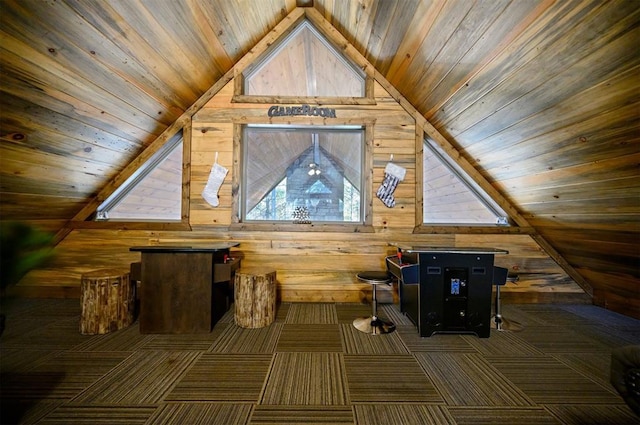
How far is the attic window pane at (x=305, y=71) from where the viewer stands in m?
3.12

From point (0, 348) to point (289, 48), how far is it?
398 centimetres

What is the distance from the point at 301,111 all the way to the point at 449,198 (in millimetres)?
2124

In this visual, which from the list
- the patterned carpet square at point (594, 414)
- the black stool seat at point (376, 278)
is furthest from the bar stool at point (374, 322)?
the patterned carpet square at point (594, 414)

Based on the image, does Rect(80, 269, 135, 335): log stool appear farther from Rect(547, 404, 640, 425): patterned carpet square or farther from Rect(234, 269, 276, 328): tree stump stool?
Rect(547, 404, 640, 425): patterned carpet square

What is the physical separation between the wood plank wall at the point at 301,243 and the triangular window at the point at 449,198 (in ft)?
0.73

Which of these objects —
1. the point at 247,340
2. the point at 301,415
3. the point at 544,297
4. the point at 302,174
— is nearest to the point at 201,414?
the point at 301,415

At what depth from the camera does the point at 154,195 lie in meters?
3.17

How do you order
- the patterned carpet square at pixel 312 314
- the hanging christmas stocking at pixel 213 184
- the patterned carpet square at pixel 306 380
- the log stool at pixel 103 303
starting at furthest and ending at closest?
the hanging christmas stocking at pixel 213 184 → the patterned carpet square at pixel 312 314 → the log stool at pixel 103 303 → the patterned carpet square at pixel 306 380

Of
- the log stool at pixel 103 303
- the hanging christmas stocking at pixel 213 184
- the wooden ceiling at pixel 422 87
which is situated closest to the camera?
the wooden ceiling at pixel 422 87

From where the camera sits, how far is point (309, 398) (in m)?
1.42

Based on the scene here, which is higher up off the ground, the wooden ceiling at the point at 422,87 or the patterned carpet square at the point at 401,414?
the wooden ceiling at the point at 422,87

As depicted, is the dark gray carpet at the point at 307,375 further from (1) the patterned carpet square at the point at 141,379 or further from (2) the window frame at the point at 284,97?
(2) the window frame at the point at 284,97

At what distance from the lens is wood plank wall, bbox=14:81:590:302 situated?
9.71 ft

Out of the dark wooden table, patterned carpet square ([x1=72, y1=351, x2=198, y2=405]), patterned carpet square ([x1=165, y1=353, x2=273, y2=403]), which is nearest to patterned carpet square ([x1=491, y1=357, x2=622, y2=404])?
patterned carpet square ([x1=165, y1=353, x2=273, y2=403])
